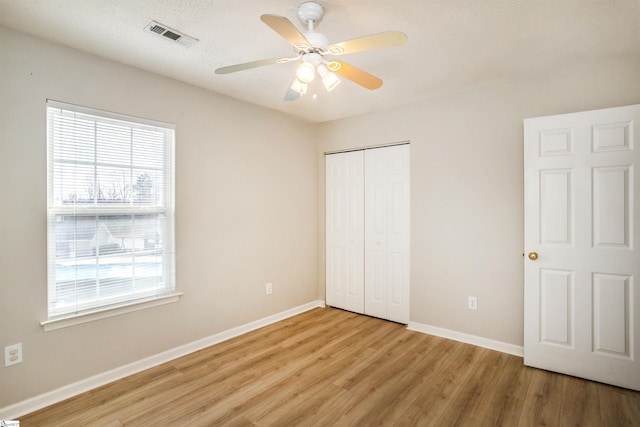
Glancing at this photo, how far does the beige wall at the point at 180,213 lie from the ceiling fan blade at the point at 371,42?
1.88 metres

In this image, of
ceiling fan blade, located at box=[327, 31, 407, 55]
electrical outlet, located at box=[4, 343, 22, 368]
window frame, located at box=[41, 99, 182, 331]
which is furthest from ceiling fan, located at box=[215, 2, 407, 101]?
electrical outlet, located at box=[4, 343, 22, 368]

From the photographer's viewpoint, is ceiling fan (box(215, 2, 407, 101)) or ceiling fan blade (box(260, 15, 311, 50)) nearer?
ceiling fan blade (box(260, 15, 311, 50))

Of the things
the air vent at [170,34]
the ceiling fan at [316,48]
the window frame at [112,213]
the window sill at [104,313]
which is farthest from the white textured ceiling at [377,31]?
the window sill at [104,313]

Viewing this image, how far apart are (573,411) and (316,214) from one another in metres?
3.22

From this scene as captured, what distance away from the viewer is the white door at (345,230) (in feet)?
13.7

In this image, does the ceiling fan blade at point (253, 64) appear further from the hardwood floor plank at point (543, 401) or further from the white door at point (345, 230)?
the hardwood floor plank at point (543, 401)

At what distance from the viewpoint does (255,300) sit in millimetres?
3697

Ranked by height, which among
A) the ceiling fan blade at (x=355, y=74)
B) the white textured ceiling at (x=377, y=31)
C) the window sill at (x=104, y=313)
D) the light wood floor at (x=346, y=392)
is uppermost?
the white textured ceiling at (x=377, y=31)

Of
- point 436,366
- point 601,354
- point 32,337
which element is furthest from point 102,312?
point 601,354

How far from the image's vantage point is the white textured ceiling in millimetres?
1899

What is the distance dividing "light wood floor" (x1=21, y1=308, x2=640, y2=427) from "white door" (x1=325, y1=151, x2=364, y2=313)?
1.12 m

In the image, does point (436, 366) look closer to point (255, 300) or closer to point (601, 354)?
point (601, 354)

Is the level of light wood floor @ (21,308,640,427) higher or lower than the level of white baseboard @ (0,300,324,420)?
lower

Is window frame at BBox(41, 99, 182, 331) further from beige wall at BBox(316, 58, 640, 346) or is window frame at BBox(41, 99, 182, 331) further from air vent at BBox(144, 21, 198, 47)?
beige wall at BBox(316, 58, 640, 346)
